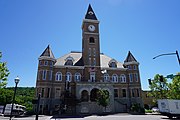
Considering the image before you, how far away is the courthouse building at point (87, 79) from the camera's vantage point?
34.9m

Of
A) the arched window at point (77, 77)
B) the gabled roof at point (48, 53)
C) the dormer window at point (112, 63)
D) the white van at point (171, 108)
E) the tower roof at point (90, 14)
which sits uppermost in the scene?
the tower roof at point (90, 14)

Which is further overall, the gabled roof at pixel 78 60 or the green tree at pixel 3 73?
the gabled roof at pixel 78 60

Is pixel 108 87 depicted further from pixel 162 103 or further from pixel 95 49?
pixel 162 103

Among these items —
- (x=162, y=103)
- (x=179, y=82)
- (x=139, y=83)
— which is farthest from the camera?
(x=139, y=83)

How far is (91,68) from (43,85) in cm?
1250

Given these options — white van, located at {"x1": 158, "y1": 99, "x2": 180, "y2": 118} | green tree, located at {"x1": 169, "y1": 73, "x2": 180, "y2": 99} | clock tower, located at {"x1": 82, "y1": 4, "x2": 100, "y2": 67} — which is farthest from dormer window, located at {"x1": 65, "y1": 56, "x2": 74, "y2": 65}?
green tree, located at {"x1": 169, "y1": 73, "x2": 180, "y2": 99}

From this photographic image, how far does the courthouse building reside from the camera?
3494 centimetres

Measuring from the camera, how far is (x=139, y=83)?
41.5 meters

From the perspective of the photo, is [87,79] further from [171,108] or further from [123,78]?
[171,108]

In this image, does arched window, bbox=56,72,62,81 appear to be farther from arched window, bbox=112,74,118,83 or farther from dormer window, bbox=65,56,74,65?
arched window, bbox=112,74,118,83

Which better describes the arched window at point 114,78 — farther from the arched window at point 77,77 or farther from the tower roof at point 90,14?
the tower roof at point 90,14

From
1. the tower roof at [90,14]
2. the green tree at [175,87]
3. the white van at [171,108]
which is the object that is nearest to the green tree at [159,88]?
the green tree at [175,87]

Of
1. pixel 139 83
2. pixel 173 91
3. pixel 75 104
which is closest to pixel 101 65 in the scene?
pixel 139 83

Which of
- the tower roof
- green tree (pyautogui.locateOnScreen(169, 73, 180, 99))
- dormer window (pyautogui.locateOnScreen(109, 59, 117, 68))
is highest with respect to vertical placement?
the tower roof
